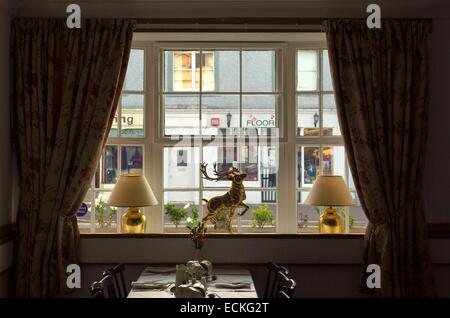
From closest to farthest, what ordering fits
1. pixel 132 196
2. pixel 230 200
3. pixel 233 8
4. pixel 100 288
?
pixel 100 288 < pixel 132 196 < pixel 230 200 < pixel 233 8

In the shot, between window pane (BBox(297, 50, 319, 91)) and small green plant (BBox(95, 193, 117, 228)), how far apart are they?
6.86 feet

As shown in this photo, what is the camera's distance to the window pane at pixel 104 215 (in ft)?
15.3

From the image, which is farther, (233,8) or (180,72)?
(180,72)

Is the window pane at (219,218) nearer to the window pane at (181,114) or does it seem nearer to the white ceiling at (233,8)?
the window pane at (181,114)

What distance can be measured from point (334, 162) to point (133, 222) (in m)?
1.93

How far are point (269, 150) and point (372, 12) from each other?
153cm

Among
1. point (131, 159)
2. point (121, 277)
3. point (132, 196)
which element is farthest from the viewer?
point (131, 159)

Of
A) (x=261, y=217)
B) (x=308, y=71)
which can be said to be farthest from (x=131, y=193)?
(x=308, y=71)

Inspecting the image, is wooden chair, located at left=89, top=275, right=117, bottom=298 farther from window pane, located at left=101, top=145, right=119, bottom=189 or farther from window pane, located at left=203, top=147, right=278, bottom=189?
window pane, located at left=203, top=147, right=278, bottom=189

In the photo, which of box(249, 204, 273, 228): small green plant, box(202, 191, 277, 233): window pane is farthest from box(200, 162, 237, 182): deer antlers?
box(249, 204, 273, 228): small green plant

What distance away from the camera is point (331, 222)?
14.7ft

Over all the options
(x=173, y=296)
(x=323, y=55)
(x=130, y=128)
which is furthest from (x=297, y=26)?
(x=173, y=296)

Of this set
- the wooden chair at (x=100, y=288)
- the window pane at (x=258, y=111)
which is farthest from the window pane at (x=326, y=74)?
the wooden chair at (x=100, y=288)

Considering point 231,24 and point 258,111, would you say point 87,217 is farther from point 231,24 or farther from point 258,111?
point 231,24
